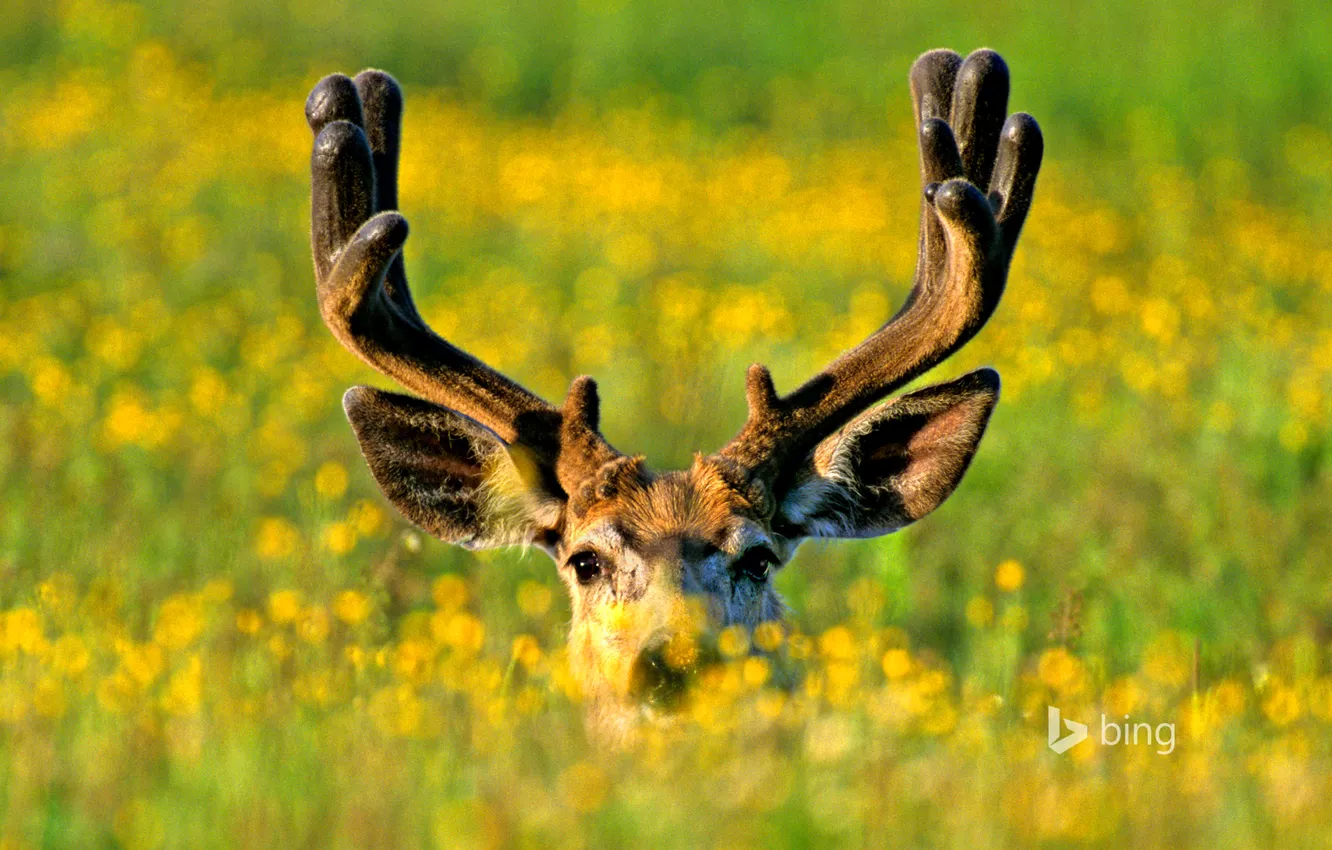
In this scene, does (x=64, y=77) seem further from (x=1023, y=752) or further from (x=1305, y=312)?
(x=1023, y=752)

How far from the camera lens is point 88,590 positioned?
6246 mm

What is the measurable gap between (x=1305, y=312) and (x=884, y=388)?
735 cm

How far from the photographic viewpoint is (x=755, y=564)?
5.13 meters

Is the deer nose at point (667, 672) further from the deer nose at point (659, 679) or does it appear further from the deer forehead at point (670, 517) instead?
the deer forehead at point (670, 517)

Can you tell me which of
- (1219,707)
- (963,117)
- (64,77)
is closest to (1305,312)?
(963,117)

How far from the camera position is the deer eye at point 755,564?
504 centimetres

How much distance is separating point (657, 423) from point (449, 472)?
11.9ft

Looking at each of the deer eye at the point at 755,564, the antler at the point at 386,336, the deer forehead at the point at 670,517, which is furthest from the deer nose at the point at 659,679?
the antler at the point at 386,336

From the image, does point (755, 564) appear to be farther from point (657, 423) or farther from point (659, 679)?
point (657, 423)

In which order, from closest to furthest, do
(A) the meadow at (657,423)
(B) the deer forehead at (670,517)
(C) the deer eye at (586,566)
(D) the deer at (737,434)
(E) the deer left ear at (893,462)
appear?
(A) the meadow at (657,423) → (B) the deer forehead at (670,517) → (C) the deer eye at (586,566) → (D) the deer at (737,434) → (E) the deer left ear at (893,462)

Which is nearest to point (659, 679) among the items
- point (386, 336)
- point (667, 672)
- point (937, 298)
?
point (667, 672)

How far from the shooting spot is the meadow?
136 inches

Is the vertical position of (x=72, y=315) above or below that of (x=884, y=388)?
above

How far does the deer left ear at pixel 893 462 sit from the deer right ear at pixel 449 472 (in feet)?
2.56
